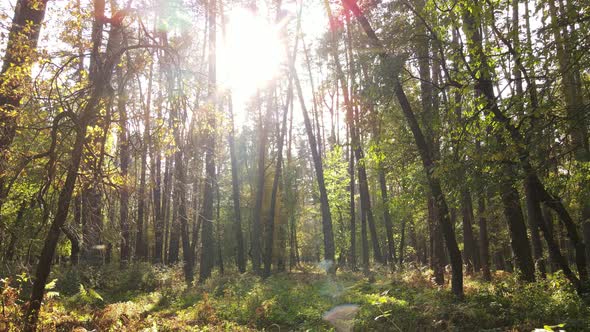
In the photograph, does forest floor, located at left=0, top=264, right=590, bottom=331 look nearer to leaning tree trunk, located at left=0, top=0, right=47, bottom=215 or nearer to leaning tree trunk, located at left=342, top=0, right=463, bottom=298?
leaning tree trunk, located at left=342, top=0, right=463, bottom=298

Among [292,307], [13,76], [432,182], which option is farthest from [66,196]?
[432,182]

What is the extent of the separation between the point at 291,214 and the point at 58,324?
22.2 meters

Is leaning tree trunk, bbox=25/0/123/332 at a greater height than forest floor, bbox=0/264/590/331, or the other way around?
leaning tree trunk, bbox=25/0/123/332

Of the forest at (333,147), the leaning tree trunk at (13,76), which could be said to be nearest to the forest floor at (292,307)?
the forest at (333,147)

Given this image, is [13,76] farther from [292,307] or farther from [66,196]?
[292,307]

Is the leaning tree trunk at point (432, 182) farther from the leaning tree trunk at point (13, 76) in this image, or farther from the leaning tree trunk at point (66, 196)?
the leaning tree trunk at point (13, 76)

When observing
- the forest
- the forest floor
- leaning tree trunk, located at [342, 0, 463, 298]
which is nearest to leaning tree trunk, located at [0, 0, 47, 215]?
the forest

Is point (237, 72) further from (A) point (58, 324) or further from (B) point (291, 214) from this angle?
(A) point (58, 324)

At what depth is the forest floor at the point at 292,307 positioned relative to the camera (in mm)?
7863

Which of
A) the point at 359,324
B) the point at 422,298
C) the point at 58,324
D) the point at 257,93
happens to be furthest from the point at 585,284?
the point at 257,93

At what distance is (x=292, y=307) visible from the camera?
11.3 meters

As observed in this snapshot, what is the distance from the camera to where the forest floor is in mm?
7863

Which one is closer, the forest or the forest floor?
the forest

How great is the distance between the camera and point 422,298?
33.1 feet
